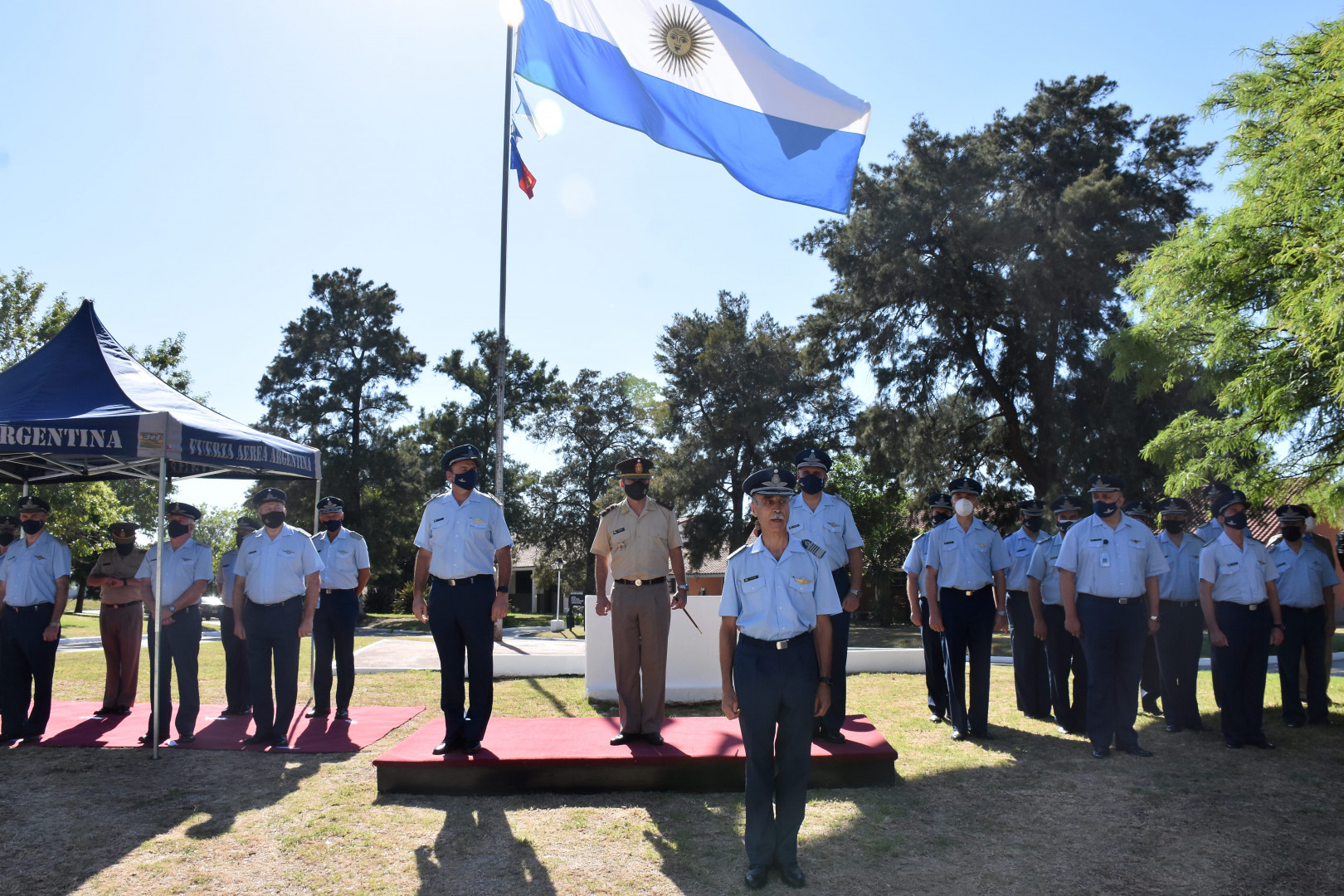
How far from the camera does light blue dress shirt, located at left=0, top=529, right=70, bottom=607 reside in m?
7.08

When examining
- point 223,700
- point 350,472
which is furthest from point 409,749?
point 350,472

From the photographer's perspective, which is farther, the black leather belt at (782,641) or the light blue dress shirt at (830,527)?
the light blue dress shirt at (830,527)

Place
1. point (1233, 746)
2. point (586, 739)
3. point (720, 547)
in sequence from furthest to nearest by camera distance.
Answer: point (720, 547) → point (1233, 746) → point (586, 739)

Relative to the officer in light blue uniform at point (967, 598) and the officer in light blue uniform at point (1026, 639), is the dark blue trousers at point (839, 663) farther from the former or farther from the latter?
the officer in light blue uniform at point (1026, 639)

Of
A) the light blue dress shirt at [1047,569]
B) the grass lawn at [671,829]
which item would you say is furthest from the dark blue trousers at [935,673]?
the grass lawn at [671,829]

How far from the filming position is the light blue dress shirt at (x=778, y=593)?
13.4 ft

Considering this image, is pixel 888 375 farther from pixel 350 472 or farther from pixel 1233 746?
pixel 350 472

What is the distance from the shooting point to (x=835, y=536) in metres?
6.50

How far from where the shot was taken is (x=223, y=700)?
9.55m

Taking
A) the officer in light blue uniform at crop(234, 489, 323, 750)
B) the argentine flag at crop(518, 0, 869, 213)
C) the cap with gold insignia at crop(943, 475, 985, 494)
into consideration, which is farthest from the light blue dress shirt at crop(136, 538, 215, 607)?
the cap with gold insignia at crop(943, 475, 985, 494)

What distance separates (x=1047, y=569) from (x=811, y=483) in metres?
2.77

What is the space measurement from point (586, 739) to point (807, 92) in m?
6.19

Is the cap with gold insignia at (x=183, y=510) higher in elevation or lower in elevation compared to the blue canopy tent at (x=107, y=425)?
lower

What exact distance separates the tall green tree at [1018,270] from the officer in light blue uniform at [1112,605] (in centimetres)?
1652
